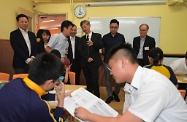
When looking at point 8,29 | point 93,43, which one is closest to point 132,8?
point 93,43

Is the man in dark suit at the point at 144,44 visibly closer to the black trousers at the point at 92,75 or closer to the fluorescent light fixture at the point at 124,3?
the black trousers at the point at 92,75

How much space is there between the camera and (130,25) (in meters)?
5.23

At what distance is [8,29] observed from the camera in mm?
4504

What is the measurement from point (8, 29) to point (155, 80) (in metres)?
4.42

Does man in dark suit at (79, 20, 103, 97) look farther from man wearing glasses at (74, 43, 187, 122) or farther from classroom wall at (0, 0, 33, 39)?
man wearing glasses at (74, 43, 187, 122)

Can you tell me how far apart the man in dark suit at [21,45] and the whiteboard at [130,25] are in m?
2.67

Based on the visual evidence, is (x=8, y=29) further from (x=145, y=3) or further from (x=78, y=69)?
(x=145, y=3)

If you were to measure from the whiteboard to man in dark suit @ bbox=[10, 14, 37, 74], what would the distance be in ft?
8.75

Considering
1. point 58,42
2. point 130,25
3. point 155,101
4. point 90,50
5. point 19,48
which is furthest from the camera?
point 130,25

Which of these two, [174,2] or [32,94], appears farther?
[174,2]

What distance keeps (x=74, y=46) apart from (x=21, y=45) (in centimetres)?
97

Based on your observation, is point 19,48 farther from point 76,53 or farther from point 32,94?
point 32,94

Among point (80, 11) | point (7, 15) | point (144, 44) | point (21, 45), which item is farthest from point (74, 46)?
point (80, 11)

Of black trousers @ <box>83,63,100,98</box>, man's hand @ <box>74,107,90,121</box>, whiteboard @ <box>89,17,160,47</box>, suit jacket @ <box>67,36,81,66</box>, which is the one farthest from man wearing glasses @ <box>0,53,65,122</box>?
whiteboard @ <box>89,17,160,47</box>
